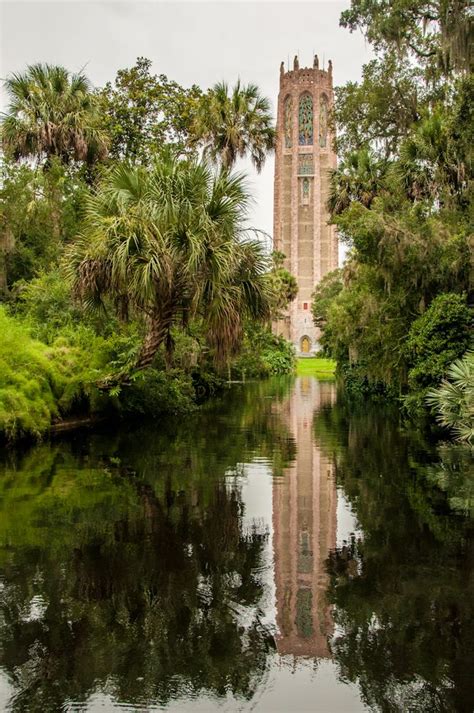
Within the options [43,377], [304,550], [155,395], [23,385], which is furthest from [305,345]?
[304,550]

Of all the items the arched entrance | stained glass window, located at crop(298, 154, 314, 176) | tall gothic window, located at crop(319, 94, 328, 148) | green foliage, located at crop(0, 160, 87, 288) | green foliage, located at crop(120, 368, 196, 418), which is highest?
tall gothic window, located at crop(319, 94, 328, 148)

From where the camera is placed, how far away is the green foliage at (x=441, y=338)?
65.2 feet

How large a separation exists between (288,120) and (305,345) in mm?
31113

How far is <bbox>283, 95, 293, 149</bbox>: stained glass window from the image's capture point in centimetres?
9375

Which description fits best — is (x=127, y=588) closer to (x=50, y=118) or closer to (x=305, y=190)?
(x=50, y=118)

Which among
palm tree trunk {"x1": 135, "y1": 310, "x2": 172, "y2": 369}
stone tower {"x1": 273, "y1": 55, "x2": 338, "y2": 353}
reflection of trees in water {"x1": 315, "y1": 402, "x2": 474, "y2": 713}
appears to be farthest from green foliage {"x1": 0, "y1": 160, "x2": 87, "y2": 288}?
stone tower {"x1": 273, "y1": 55, "x2": 338, "y2": 353}

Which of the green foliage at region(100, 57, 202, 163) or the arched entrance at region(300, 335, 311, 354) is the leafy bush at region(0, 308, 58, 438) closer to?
the green foliage at region(100, 57, 202, 163)

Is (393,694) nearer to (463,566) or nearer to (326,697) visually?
(326,697)

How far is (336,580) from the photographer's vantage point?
588cm

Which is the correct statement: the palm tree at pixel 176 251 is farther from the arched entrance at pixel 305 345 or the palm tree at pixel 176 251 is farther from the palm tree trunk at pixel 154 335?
the arched entrance at pixel 305 345

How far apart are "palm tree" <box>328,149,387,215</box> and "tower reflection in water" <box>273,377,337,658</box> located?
1978 centimetres

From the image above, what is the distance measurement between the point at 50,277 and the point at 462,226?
13232mm

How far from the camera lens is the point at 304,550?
686 centimetres

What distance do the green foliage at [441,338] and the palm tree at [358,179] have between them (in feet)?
35.4
